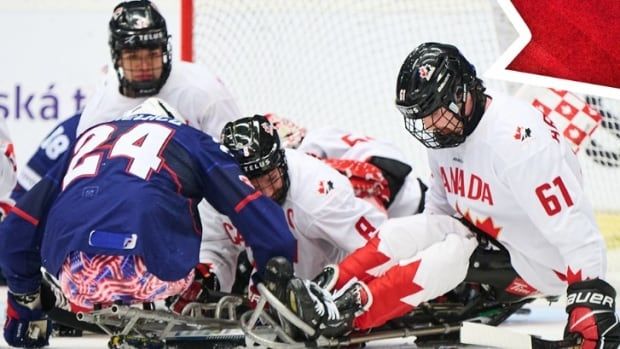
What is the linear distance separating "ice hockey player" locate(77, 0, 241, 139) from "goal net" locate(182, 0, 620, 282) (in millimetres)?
873

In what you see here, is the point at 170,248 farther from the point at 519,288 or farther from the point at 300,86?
the point at 300,86

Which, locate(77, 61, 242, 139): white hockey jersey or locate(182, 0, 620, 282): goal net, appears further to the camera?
locate(182, 0, 620, 282): goal net

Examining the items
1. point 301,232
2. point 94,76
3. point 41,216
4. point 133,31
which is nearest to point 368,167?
point 301,232

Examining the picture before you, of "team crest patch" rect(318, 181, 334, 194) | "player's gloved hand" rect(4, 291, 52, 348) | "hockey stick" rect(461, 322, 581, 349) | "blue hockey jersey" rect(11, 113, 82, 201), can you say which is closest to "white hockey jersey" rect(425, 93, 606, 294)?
"hockey stick" rect(461, 322, 581, 349)

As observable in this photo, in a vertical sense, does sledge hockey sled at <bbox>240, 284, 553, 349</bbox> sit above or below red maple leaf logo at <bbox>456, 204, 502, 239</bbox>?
below

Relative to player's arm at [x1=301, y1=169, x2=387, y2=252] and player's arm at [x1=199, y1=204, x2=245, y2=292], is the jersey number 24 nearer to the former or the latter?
player's arm at [x1=301, y1=169, x2=387, y2=252]

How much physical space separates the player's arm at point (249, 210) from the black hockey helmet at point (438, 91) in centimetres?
44

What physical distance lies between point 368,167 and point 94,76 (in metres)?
2.01

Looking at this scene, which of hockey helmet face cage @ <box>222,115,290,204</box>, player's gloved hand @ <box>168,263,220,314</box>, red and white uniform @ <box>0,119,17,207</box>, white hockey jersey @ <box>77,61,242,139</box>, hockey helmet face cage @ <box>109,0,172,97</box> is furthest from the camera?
white hockey jersey @ <box>77,61,242,139</box>

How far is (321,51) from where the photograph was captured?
18.4 ft

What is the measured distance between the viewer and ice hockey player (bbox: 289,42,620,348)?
3303mm

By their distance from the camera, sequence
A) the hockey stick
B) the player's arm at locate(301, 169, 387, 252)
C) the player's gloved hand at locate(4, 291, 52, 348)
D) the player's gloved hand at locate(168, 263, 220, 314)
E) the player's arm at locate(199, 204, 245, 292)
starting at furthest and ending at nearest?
the player's arm at locate(199, 204, 245, 292) < the player's gloved hand at locate(168, 263, 220, 314) < the player's arm at locate(301, 169, 387, 252) < the player's gloved hand at locate(4, 291, 52, 348) < the hockey stick

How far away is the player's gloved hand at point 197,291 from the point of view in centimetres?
399

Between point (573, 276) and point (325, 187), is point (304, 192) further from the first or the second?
point (573, 276)
